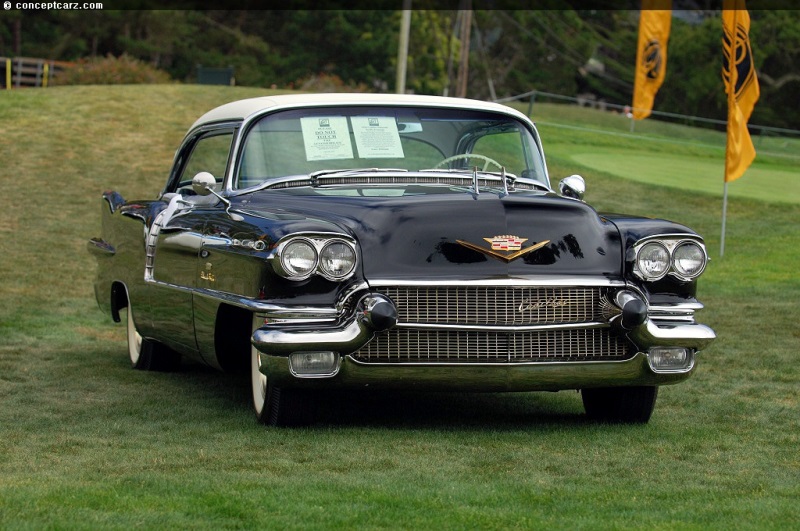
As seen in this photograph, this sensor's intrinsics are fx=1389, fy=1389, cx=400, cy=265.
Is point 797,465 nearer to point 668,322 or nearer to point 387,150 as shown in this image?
point 668,322

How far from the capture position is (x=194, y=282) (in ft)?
22.7

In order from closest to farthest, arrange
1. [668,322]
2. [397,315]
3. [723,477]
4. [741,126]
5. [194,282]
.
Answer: [723,477]
[397,315]
[668,322]
[194,282]
[741,126]

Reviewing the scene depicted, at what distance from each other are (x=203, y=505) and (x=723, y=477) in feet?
6.52

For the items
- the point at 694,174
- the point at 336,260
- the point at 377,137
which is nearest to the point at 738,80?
the point at 694,174

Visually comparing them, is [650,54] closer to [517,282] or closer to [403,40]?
[403,40]

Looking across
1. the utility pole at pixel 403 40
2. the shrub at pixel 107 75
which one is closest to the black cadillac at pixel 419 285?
the utility pole at pixel 403 40

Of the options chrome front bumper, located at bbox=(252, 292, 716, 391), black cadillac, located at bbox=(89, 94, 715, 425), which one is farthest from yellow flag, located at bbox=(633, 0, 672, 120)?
chrome front bumper, located at bbox=(252, 292, 716, 391)

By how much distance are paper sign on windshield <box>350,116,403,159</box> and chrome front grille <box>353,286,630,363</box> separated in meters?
1.47

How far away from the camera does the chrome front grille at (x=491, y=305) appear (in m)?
5.92

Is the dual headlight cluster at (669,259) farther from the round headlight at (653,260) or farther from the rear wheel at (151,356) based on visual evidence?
the rear wheel at (151,356)

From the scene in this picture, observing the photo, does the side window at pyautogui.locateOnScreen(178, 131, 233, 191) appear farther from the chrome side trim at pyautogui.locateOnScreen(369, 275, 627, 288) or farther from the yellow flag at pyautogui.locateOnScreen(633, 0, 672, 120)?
the yellow flag at pyautogui.locateOnScreen(633, 0, 672, 120)

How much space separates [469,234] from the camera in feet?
19.8

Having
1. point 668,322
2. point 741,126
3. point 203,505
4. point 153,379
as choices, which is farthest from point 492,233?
point 741,126

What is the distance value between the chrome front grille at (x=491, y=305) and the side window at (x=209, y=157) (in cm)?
189
